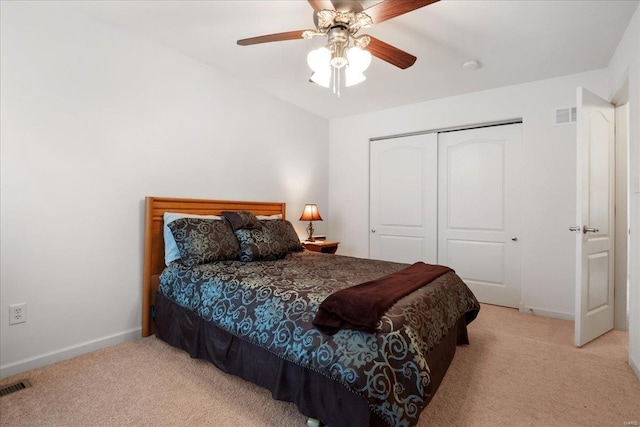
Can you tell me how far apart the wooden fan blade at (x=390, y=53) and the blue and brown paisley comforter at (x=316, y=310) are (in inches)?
58.4

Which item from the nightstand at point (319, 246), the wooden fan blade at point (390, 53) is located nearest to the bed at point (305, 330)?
the nightstand at point (319, 246)

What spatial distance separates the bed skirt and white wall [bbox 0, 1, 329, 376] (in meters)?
0.52

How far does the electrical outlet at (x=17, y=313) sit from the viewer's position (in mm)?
1956

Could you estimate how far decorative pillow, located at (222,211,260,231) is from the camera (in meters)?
2.75

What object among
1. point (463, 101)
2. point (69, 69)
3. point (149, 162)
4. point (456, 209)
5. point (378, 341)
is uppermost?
point (463, 101)

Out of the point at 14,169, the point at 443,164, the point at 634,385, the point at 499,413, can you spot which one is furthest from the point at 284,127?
the point at 634,385

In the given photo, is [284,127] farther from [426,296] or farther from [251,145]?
[426,296]

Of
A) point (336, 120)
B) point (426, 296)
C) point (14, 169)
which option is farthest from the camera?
point (336, 120)

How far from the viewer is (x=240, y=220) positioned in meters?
2.79

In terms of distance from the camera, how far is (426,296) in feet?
5.93

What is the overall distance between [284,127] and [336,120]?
1.08 metres

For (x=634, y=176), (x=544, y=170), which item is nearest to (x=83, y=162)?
(x=634, y=176)

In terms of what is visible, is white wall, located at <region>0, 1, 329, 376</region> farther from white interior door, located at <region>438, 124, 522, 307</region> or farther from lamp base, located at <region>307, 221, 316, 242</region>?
white interior door, located at <region>438, 124, 522, 307</region>

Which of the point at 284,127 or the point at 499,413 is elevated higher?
the point at 284,127
